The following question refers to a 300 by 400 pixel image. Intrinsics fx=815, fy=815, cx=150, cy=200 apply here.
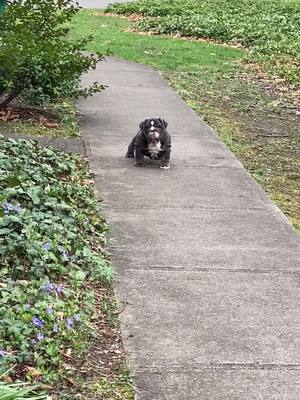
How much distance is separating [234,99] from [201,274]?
24.7ft

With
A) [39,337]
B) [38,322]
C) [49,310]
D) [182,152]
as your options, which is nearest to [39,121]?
[182,152]

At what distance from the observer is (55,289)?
468 centimetres

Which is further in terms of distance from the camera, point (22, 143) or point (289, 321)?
point (22, 143)

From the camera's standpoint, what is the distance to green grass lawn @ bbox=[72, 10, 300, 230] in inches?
344

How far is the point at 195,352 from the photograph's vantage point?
4.29m

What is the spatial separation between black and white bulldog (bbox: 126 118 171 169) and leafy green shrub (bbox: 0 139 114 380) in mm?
762

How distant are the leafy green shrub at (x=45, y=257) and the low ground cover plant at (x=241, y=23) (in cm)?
867

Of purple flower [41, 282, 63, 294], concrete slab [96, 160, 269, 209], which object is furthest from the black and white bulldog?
purple flower [41, 282, 63, 294]

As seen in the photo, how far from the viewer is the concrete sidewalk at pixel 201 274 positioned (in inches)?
161

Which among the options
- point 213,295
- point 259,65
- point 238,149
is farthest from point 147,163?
point 259,65

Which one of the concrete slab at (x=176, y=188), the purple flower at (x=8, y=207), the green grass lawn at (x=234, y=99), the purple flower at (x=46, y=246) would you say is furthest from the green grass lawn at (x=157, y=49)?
the purple flower at (x=46, y=246)

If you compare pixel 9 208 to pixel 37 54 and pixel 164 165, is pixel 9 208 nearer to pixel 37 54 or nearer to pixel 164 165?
pixel 164 165

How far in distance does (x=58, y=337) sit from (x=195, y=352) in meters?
0.73

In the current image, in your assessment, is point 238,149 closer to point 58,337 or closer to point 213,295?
point 213,295
